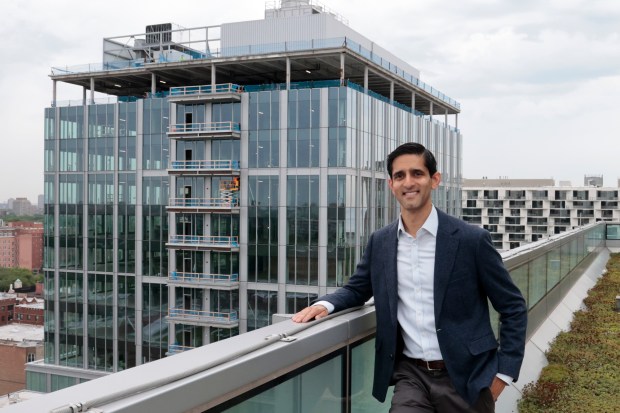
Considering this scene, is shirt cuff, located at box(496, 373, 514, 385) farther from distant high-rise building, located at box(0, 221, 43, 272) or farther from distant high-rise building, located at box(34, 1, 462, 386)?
distant high-rise building, located at box(0, 221, 43, 272)

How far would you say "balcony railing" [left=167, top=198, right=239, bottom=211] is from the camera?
40.8 metres

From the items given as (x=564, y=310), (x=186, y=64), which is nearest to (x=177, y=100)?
(x=186, y=64)

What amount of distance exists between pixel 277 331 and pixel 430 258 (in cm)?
94

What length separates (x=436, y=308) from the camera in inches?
131

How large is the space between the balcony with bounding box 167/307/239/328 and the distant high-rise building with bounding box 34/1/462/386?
0.11m

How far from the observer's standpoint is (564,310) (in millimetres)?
11562

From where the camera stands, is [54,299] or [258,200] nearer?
[258,200]

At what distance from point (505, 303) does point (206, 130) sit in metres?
39.2

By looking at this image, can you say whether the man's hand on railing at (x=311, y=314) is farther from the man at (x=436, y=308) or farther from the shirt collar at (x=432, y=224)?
the shirt collar at (x=432, y=224)

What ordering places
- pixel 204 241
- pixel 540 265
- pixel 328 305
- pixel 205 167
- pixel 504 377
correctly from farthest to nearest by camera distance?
pixel 204 241
pixel 205 167
pixel 540 265
pixel 328 305
pixel 504 377

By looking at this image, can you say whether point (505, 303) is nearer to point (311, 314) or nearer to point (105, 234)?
point (311, 314)

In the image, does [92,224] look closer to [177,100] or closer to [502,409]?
[177,100]

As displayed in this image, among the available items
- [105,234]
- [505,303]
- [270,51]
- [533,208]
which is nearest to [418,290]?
[505,303]

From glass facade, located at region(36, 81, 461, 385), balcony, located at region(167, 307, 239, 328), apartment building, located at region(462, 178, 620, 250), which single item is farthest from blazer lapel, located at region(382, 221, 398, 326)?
apartment building, located at region(462, 178, 620, 250)
